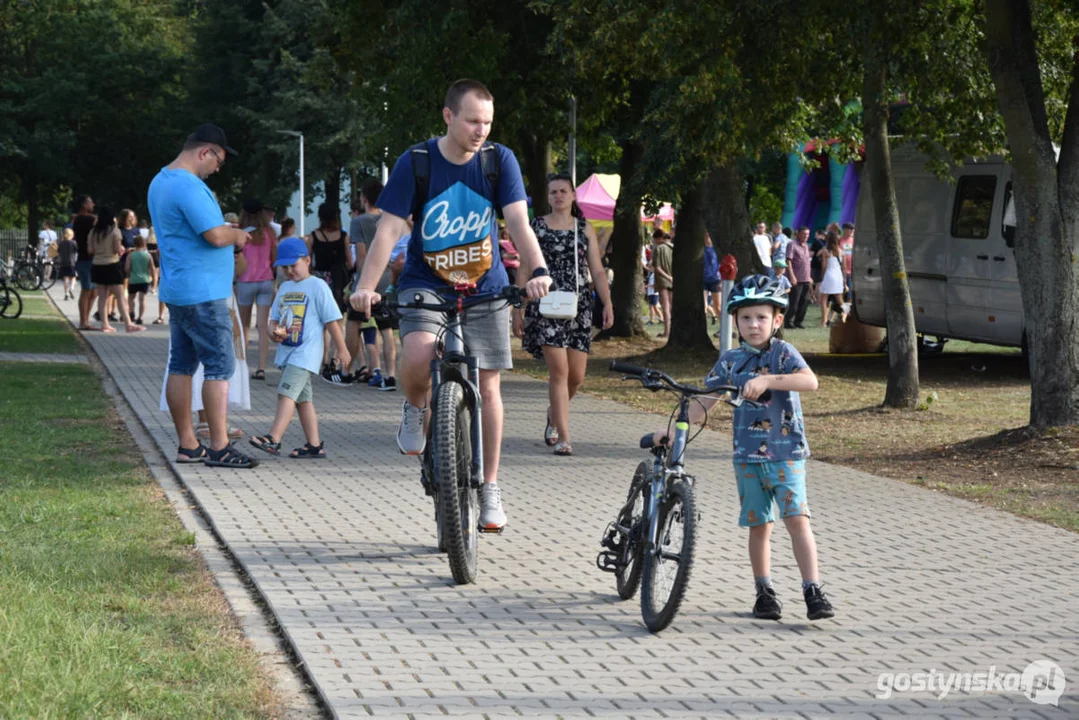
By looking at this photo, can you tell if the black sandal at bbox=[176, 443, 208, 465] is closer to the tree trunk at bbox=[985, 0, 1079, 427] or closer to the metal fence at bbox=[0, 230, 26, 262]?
the tree trunk at bbox=[985, 0, 1079, 427]

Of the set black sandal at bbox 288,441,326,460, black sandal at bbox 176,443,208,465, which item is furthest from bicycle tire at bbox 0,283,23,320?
black sandal at bbox 176,443,208,465

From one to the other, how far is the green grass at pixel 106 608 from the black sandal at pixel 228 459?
44cm

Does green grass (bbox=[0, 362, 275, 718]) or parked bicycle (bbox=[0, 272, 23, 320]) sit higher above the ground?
parked bicycle (bbox=[0, 272, 23, 320])

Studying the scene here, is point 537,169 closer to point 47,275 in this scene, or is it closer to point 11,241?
point 47,275

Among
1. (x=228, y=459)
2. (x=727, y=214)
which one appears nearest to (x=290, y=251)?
(x=228, y=459)

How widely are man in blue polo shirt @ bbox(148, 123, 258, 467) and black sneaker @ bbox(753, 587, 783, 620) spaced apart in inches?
177

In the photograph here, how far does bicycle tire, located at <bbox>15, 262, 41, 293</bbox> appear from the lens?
136ft

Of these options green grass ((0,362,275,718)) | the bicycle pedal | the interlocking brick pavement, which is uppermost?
the bicycle pedal

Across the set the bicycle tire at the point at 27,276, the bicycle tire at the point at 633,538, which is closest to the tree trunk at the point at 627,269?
the bicycle tire at the point at 633,538

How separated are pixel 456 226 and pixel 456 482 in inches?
44.8

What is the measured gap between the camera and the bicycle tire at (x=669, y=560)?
→ 18.3 ft

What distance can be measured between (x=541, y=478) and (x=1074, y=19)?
6.73 metres

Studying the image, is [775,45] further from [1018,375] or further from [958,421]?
[1018,375]

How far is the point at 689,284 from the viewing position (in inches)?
806
